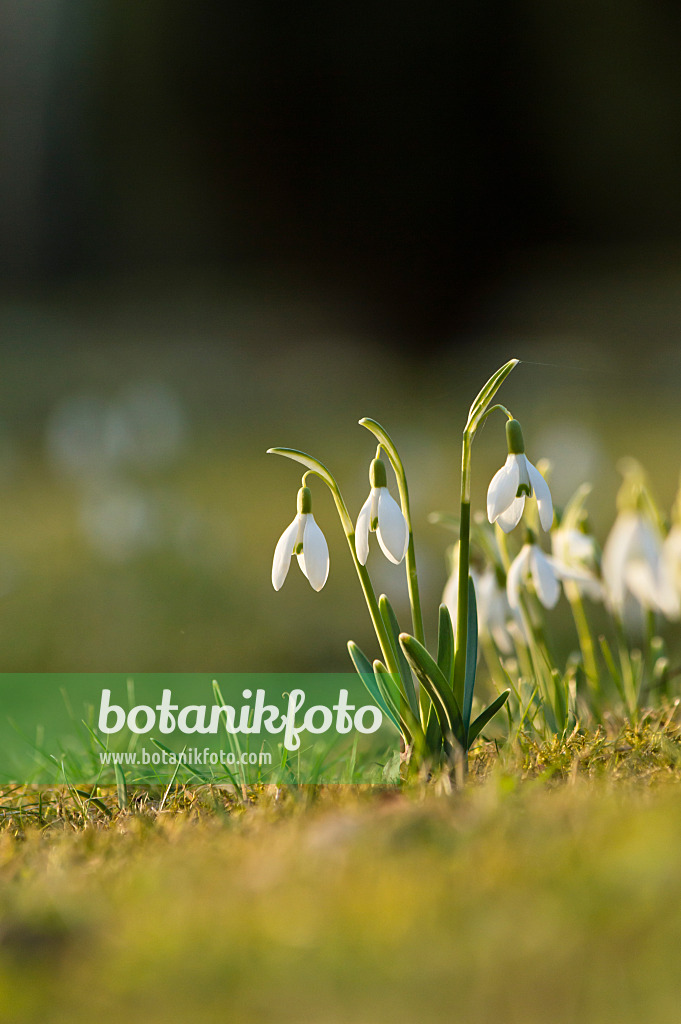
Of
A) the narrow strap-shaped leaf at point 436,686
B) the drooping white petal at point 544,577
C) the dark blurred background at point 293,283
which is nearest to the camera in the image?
the narrow strap-shaped leaf at point 436,686

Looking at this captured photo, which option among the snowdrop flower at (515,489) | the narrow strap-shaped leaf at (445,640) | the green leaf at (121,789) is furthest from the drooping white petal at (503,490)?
the green leaf at (121,789)

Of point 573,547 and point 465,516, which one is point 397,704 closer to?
point 465,516

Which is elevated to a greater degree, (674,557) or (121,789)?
(674,557)

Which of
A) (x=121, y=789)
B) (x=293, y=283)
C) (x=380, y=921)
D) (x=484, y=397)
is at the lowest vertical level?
(x=380, y=921)

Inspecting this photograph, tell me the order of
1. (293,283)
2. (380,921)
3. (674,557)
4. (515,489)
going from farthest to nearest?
(293,283) < (674,557) < (515,489) < (380,921)

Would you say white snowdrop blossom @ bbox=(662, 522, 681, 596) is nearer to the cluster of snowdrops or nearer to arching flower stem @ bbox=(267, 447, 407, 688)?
the cluster of snowdrops

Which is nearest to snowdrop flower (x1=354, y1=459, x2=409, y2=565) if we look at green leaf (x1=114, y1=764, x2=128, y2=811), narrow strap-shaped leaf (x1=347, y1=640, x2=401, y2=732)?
narrow strap-shaped leaf (x1=347, y1=640, x2=401, y2=732)

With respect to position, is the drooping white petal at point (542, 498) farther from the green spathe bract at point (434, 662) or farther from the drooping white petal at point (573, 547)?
the drooping white petal at point (573, 547)

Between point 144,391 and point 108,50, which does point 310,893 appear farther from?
point 108,50

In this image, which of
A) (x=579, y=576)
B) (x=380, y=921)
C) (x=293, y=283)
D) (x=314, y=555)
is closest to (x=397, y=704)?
(x=314, y=555)
